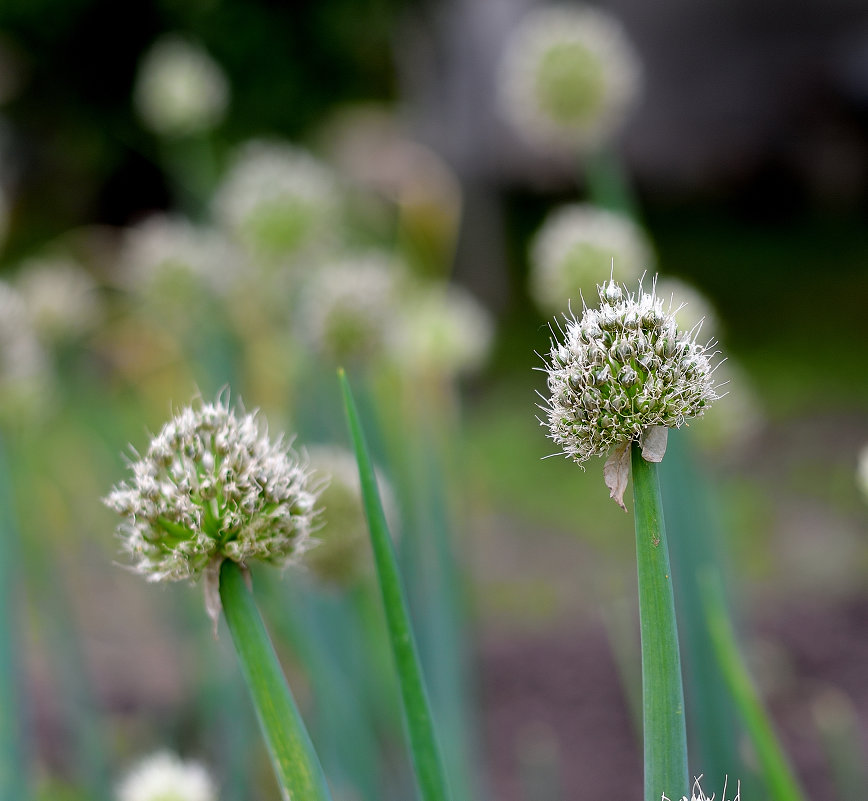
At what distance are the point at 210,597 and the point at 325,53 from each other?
678 centimetres

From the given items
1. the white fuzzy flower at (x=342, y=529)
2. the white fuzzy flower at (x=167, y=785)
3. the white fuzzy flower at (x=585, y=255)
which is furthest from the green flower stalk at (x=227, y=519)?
the white fuzzy flower at (x=585, y=255)

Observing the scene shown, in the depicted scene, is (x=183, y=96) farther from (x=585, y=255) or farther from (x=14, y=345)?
(x=585, y=255)

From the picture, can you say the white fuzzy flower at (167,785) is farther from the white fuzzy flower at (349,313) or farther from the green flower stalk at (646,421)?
the white fuzzy flower at (349,313)

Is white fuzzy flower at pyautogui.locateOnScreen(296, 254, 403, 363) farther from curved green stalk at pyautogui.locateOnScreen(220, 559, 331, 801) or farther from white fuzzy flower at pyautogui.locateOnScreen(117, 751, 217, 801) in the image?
curved green stalk at pyautogui.locateOnScreen(220, 559, 331, 801)

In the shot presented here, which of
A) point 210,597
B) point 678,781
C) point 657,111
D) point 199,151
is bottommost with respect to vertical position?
point 678,781

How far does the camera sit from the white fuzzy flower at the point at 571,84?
5.95ft

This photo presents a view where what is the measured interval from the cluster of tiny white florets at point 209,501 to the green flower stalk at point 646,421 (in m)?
0.18

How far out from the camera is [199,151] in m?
2.31

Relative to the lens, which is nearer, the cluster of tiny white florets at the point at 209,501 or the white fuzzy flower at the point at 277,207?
the cluster of tiny white florets at the point at 209,501

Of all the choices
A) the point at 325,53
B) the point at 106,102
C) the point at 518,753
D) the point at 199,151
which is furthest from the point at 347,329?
the point at 106,102

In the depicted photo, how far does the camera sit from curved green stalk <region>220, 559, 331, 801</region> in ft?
1.77

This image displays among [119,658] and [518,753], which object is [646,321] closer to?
[518,753]

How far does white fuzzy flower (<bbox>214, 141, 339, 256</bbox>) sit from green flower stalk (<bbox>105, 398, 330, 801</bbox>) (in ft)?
4.62

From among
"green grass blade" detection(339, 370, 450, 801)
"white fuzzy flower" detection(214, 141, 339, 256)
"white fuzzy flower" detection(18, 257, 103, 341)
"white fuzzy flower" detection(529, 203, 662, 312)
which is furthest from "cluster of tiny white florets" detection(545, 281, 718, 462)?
"white fuzzy flower" detection(18, 257, 103, 341)
